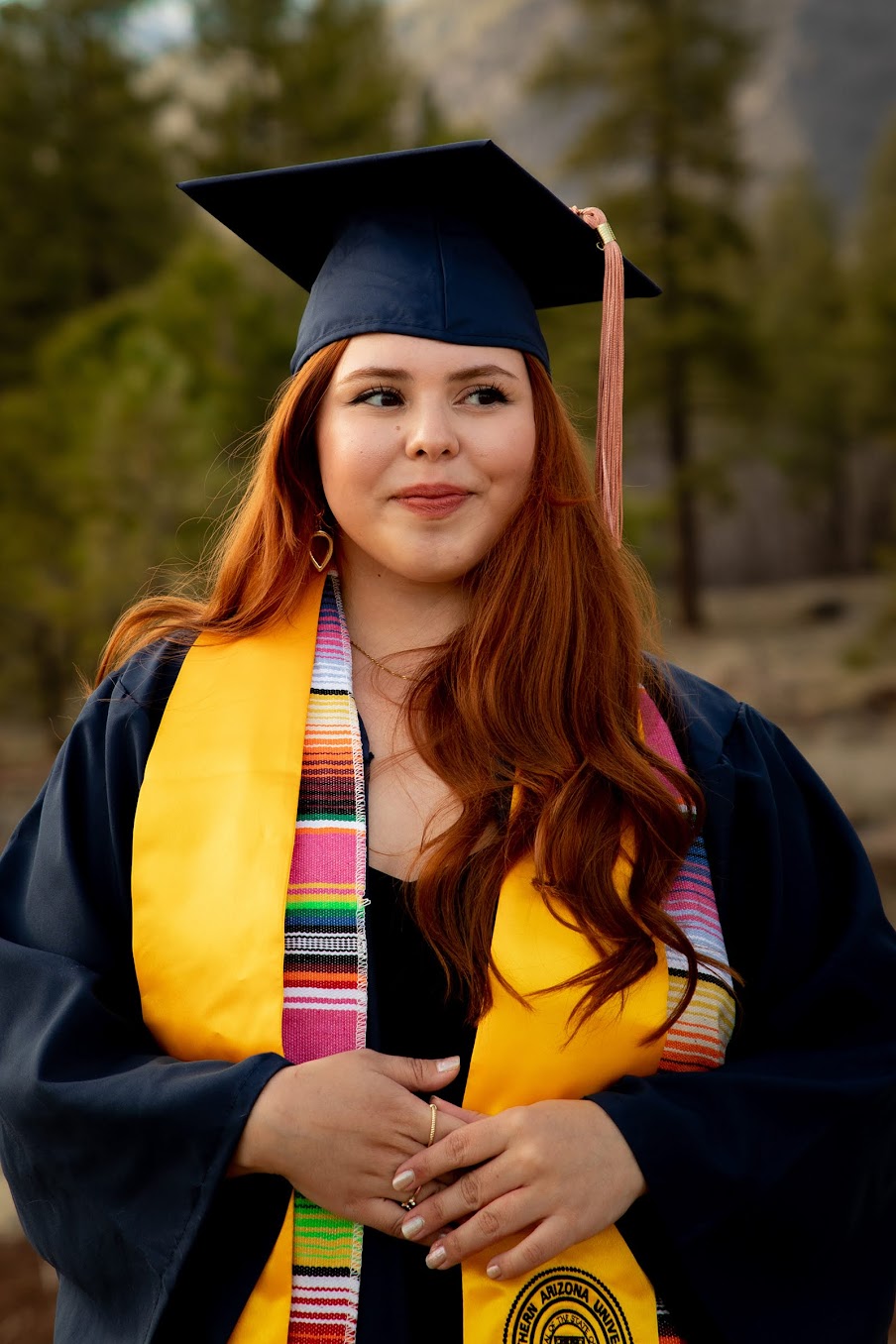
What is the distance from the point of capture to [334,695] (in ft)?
6.29

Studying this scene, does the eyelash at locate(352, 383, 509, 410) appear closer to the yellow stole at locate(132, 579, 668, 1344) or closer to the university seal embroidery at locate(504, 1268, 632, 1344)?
the yellow stole at locate(132, 579, 668, 1344)

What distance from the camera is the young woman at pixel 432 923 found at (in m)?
1.60

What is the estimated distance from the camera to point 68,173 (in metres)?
15.7

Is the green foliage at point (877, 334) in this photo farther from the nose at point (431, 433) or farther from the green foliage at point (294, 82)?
the nose at point (431, 433)

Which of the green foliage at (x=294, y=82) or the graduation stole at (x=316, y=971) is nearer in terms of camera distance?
the graduation stole at (x=316, y=971)

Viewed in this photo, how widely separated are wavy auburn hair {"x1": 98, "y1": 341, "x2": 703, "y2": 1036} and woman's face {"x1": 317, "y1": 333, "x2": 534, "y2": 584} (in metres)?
0.08

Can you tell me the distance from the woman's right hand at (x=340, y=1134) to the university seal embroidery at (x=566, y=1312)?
0.65 ft

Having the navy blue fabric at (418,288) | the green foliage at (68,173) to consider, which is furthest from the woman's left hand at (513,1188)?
the green foliage at (68,173)

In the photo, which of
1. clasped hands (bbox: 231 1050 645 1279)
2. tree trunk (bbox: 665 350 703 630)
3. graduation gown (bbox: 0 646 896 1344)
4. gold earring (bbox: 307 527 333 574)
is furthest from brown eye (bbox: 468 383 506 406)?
tree trunk (bbox: 665 350 703 630)

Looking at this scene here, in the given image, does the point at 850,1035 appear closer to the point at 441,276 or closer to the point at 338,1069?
the point at 338,1069

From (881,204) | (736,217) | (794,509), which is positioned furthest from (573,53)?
(794,509)

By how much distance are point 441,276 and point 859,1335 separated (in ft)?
5.34

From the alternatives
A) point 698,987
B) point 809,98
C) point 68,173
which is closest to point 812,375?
point 68,173

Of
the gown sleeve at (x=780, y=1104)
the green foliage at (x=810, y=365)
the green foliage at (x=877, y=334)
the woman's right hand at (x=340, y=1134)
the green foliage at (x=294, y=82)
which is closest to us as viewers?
the woman's right hand at (x=340, y=1134)
